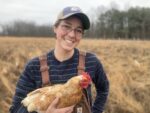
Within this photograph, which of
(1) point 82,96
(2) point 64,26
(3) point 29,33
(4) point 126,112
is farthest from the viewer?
(3) point 29,33

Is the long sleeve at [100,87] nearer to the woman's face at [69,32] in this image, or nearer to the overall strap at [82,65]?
the overall strap at [82,65]

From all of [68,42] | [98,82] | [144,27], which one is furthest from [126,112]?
[144,27]

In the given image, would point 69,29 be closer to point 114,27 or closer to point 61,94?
point 61,94

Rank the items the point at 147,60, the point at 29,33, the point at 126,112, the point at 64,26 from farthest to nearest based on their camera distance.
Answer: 1. the point at 29,33
2. the point at 147,60
3. the point at 126,112
4. the point at 64,26

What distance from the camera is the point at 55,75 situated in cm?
294

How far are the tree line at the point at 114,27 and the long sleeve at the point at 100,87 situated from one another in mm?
44856

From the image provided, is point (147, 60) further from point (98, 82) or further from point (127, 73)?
point (98, 82)

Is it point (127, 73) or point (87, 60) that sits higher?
point (87, 60)

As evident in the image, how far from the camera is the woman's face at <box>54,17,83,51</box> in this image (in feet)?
9.64

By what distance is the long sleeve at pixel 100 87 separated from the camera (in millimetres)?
3154

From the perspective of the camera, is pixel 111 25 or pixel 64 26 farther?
pixel 111 25

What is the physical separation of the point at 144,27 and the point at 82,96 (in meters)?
48.0

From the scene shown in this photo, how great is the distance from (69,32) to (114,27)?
5007 centimetres

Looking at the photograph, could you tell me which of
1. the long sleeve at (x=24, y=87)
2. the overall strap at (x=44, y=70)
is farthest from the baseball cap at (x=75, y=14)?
the long sleeve at (x=24, y=87)
